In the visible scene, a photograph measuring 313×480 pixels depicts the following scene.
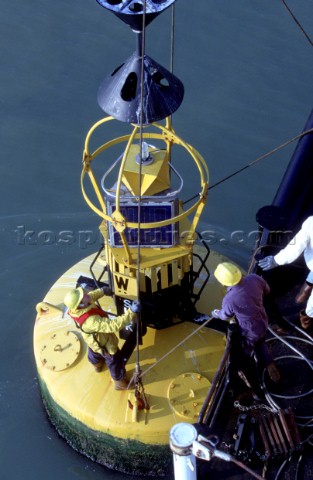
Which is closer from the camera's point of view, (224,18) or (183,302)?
(183,302)

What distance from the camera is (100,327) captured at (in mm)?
7328

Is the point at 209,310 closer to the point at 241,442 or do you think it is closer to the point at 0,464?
the point at 241,442

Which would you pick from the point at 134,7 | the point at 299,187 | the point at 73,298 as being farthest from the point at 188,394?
the point at 134,7

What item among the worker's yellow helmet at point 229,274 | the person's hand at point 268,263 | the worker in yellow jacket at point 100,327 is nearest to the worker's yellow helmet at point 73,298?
the worker in yellow jacket at point 100,327

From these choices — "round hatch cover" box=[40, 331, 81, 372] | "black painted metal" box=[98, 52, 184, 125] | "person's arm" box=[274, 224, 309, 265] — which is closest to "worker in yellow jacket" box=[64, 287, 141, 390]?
"round hatch cover" box=[40, 331, 81, 372]

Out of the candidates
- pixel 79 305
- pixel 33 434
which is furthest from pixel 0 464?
pixel 79 305

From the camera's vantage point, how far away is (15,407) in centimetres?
959

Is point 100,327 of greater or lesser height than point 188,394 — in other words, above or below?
above

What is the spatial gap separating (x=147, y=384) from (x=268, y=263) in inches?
85.6

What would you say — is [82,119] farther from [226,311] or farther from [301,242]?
[226,311]

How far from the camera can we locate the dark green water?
35.1ft

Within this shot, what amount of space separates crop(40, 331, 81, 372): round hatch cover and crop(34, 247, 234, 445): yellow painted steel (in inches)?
2.2

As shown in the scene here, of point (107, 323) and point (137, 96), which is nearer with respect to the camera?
point (137, 96)

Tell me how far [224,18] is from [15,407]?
10501 mm
